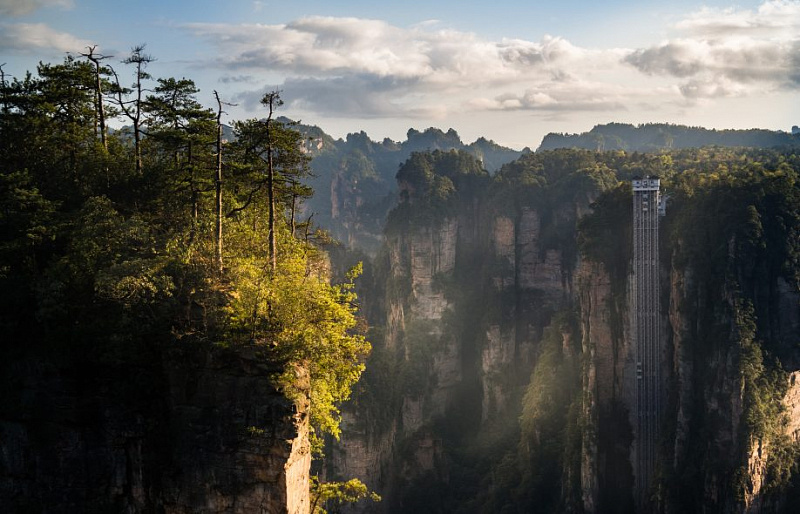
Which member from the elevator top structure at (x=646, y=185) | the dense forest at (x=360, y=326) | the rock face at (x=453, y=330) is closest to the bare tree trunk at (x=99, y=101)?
the dense forest at (x=360, y=326)

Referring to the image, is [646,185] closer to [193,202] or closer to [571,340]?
[571,340]

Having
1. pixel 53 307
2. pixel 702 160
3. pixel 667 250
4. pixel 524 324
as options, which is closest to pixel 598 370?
pixel 667 250

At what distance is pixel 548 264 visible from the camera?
8850 cm

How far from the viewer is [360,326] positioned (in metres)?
29.9

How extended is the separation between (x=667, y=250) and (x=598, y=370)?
10258 mm

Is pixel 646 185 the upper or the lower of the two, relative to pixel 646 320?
upper

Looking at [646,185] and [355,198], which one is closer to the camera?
[646,185]

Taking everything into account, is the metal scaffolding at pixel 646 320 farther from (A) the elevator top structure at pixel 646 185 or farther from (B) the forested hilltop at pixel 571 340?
(B) the forested hilltop at pixel 571 340

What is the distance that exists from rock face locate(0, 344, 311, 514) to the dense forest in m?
0.06

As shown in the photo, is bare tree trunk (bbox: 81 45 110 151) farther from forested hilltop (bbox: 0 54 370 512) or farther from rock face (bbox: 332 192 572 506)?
rock face (bbox: 332 192 572 506)

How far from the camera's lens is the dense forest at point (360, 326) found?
2150 centimetres

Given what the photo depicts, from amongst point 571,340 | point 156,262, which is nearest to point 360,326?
point 156,262

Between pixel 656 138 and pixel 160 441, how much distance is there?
6146 inches

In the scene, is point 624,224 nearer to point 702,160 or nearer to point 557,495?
point 557,495
